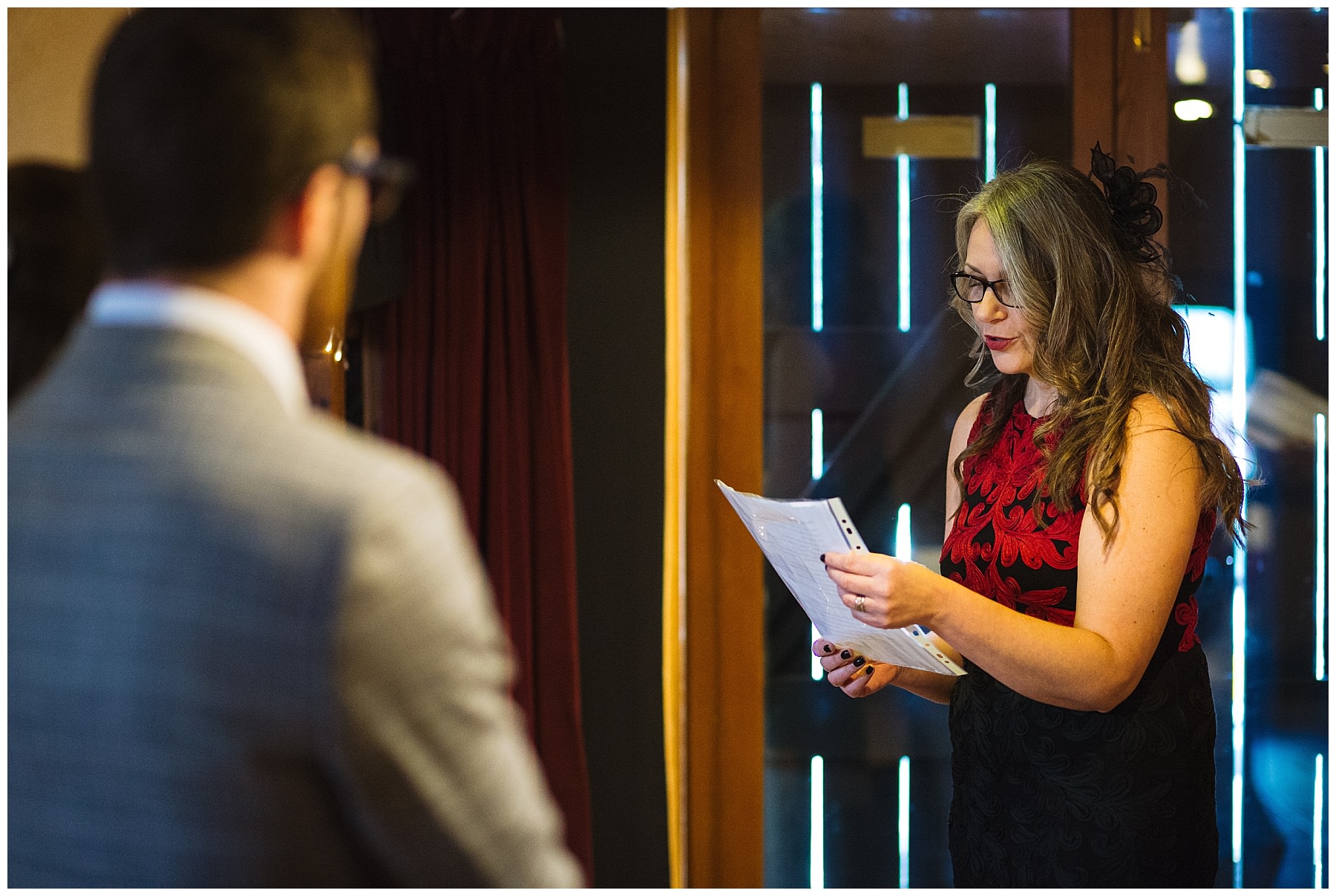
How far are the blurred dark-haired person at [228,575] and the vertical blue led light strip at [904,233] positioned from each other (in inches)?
75.0

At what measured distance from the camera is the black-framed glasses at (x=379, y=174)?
0.68 meters

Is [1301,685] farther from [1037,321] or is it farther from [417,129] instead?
[417,129]

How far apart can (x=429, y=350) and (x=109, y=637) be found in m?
1.73

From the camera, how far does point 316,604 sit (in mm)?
584

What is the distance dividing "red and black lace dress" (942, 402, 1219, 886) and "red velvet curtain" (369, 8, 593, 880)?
1.06 meters

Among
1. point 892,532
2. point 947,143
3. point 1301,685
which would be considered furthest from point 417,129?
point 1301,685

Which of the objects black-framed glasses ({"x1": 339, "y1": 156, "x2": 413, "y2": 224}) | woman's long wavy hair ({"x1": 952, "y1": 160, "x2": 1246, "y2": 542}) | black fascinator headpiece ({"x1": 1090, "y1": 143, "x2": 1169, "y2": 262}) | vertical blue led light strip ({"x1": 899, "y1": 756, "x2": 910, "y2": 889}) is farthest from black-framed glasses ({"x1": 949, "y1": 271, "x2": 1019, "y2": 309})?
vertical blue led light strip ({"x1": 899, "y1": 756, "x2": 910, "y2": 889})

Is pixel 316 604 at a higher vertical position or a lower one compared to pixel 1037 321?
lower

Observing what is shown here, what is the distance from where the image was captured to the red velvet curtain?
2.24 metres

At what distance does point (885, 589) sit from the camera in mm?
1225

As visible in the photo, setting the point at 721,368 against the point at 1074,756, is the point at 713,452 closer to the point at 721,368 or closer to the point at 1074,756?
the point at 721,368

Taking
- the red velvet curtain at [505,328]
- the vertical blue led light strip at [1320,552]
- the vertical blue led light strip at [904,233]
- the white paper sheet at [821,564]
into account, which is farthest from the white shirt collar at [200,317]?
the vertical blue led light strip at [1320,552]

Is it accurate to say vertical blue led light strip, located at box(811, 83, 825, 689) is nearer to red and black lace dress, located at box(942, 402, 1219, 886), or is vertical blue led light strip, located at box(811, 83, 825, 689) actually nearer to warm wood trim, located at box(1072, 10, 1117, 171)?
warm wood trim, located at box(1072, 10, 1117, 171)

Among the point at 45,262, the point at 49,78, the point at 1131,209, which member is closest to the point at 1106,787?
the point at 1131,209
